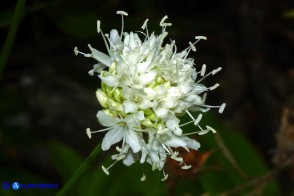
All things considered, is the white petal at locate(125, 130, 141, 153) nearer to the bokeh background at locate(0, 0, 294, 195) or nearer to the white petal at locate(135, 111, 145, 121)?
the white petal at locate(135, 111, 145, 121)

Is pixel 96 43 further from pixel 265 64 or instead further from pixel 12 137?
pixel 265 64

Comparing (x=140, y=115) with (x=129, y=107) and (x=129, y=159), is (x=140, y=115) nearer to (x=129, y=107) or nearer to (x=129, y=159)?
(x=129, y=107)

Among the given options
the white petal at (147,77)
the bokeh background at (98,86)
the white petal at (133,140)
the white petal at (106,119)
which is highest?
the white petal at (147,77)

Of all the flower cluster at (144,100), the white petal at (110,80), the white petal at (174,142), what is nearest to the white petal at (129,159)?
the flower cluster at (144,100)

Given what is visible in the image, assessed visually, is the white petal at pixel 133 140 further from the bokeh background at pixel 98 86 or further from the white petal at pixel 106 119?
the bokeh background at pixel 98 86


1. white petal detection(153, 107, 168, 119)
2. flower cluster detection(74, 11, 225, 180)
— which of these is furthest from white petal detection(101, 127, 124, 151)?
white petal detection(153, 107, 168, 119)

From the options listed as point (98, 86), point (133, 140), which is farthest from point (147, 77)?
Answer: point (98, 86)
